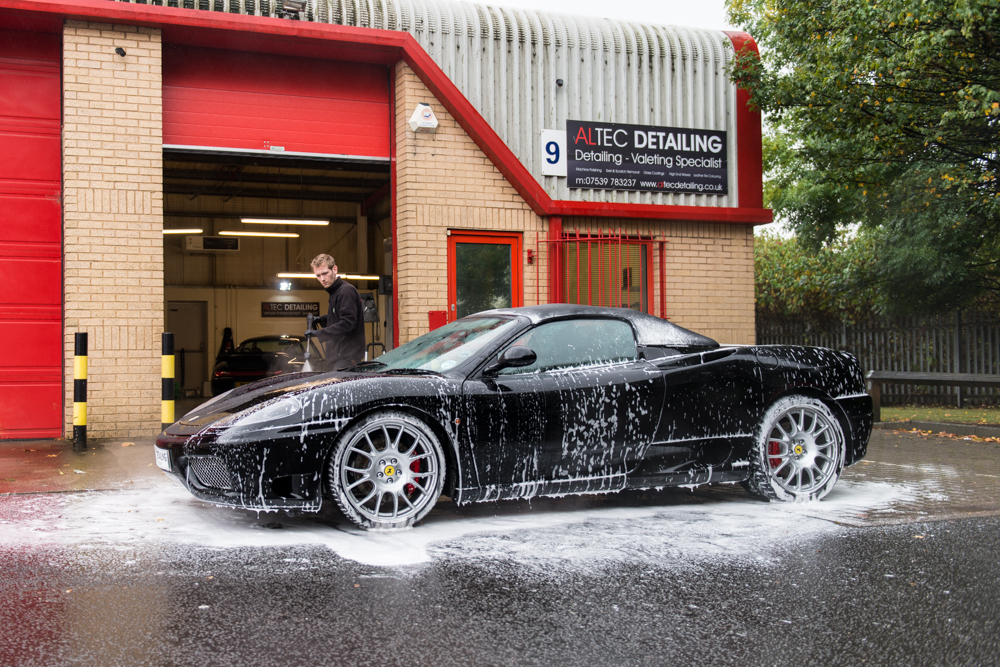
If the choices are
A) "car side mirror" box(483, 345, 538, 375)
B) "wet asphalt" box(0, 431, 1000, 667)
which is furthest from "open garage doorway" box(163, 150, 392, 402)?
"wet asphalt" box(0, 431, 1000, 667)

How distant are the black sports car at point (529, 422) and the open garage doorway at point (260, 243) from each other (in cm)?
1542

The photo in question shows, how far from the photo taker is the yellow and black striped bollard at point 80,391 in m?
8.41

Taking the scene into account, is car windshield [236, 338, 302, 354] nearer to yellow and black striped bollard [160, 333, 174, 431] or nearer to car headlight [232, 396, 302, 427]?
yellow and black striped bollard [160, 333, 174, 431]

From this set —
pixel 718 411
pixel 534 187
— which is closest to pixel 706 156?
pixel 534 187

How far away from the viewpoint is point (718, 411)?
5902 mm

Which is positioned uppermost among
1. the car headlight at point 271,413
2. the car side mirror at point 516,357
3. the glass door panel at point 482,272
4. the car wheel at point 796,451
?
the glass door panel at point 482,272

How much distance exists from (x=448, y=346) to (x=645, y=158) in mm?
6463

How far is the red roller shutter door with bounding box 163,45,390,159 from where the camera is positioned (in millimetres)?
10156

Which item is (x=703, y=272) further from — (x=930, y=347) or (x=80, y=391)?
(x=80, y=391)

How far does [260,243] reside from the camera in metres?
26.5

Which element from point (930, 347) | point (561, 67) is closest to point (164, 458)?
point (561, 67)

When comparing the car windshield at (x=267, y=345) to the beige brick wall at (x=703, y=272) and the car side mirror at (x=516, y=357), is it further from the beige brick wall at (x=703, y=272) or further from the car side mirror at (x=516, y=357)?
the car side mirror at (x=516, y=357)

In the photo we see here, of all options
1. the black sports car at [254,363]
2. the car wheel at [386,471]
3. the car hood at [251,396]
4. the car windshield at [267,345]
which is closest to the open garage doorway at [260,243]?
the car windshield at [267,345]

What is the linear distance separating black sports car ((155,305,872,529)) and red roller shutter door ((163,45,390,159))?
513 cm
